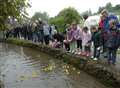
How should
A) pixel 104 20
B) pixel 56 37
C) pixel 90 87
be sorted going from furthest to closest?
pixel 56 37 → pixel 104 20 → pixel 90 87

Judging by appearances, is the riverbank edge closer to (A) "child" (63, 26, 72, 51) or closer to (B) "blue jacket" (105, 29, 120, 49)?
(A) "child" (63, 26, 72, 51)

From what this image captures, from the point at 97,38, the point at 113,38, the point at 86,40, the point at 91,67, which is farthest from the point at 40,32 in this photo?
the point at 91,67

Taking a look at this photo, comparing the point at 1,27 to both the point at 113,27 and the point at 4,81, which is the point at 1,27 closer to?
the point at 4,81

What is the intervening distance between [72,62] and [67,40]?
10.4ft

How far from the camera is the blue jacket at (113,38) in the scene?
46.7 ft

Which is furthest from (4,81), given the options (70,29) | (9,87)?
(70,29)

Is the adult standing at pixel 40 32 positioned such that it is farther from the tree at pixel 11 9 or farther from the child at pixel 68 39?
the tree at pixel 11 9

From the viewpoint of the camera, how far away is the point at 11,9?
41.0 feet

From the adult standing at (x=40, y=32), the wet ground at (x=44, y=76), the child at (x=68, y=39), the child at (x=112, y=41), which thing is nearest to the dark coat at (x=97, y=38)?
the child at (x=112, y=41)

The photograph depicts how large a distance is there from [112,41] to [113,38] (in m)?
0.15

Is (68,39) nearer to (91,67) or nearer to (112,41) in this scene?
(112,41)

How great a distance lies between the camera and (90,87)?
40.1 feet

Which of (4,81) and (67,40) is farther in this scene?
(67,40)

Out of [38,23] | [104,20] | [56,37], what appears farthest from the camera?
[38,23]
